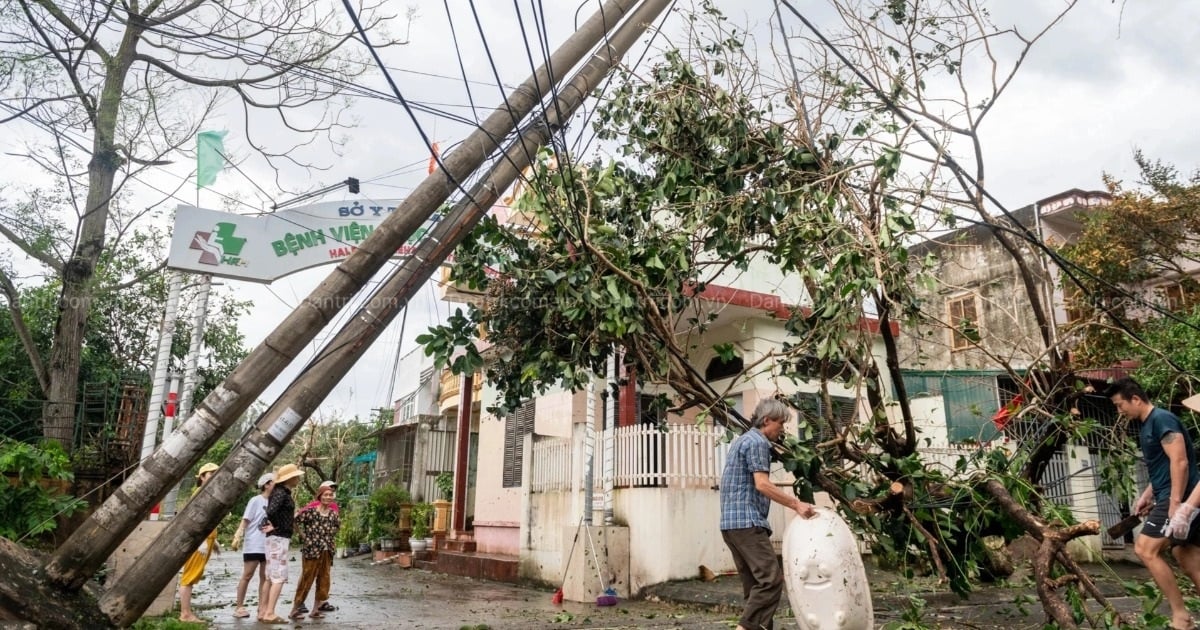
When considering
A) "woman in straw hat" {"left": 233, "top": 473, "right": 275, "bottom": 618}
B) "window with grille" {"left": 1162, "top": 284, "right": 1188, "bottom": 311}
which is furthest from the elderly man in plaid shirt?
"window with grille" {"left": 1162, "top": 284, "right": 1188, "bottom": 311}

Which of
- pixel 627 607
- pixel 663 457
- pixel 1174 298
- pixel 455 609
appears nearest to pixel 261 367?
pixel 455 609

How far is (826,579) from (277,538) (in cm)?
552

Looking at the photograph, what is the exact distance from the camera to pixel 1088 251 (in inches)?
645

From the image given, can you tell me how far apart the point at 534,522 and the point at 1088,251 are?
508 inches

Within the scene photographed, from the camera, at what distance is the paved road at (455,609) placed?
752 cm

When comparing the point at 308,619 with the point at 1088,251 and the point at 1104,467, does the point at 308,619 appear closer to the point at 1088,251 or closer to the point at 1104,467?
the point at 1104,467

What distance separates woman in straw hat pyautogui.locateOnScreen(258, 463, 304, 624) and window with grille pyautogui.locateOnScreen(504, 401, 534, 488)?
20.1 ft

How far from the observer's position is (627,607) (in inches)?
362

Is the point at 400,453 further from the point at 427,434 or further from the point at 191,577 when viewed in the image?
the point at 191,577

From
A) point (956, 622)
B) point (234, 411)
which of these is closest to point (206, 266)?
point (234, 411)

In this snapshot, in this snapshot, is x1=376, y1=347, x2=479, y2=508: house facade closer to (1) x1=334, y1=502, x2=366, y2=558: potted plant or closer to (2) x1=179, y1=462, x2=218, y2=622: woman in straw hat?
(1) x1=334, y1=502, x2=366, y2=558: potted plant

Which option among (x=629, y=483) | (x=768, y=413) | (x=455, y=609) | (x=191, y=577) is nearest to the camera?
(x=768, y=413)

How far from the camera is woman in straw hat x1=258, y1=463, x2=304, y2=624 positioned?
7.59 metres

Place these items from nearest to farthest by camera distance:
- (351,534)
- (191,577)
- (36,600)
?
(36,600), (191,577), (351,534)
